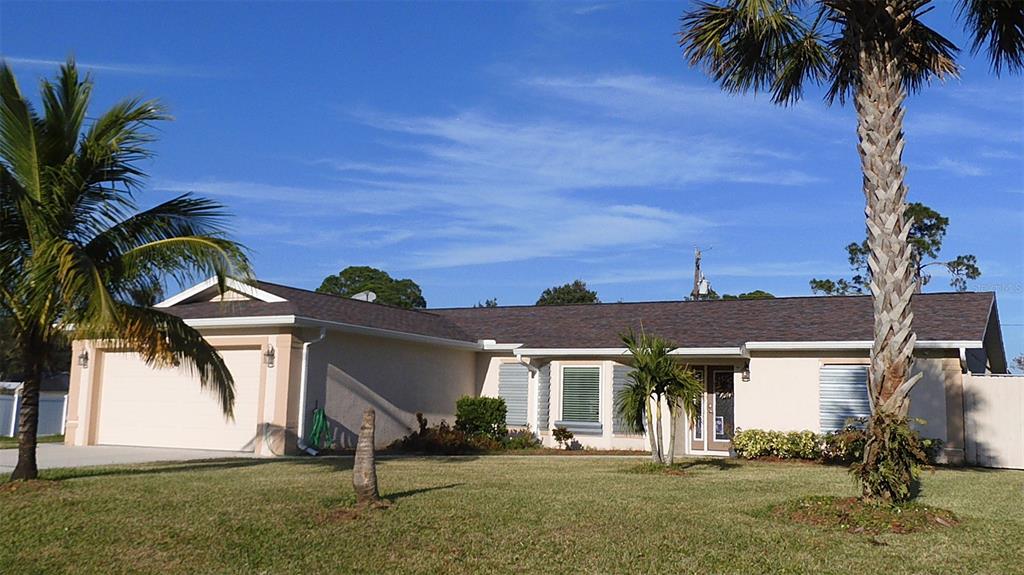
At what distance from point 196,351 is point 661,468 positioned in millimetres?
7791

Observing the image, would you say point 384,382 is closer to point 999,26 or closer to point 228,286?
point 228,286

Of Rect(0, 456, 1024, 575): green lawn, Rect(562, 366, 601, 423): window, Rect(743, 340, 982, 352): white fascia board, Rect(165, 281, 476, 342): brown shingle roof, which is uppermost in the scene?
Rect(165, 281, 476, 342): brown shingle roof

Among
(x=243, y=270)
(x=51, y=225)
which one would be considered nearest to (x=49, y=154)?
(x=51, y=225)

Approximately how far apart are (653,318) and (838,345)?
5.83 metres

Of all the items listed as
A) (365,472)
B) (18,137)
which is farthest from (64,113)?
(365,472)

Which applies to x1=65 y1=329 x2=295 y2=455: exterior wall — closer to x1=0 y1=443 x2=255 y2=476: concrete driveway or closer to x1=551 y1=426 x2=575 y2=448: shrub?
x1=0 y1=443 x2=255 y2=476: concrete driveway

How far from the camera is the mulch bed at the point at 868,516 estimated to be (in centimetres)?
923

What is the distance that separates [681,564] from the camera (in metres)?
7.75

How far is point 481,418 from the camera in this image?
2092 cm

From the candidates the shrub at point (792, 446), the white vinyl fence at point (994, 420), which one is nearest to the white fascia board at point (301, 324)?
the shrub at point (792, 446)

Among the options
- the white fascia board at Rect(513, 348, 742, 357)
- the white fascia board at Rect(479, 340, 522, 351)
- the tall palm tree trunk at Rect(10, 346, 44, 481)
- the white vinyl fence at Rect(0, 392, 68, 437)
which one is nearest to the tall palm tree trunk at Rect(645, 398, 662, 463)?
the white fascia board at Rect(513, 348, 742, 357)

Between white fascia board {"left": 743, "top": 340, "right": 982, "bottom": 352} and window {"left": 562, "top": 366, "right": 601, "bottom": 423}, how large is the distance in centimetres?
388

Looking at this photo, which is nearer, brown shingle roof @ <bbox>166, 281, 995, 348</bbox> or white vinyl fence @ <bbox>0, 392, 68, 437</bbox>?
brown shingle roof @ <bbox>166, 281, 995, 348</bbox>

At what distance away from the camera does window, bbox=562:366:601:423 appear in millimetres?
21172
